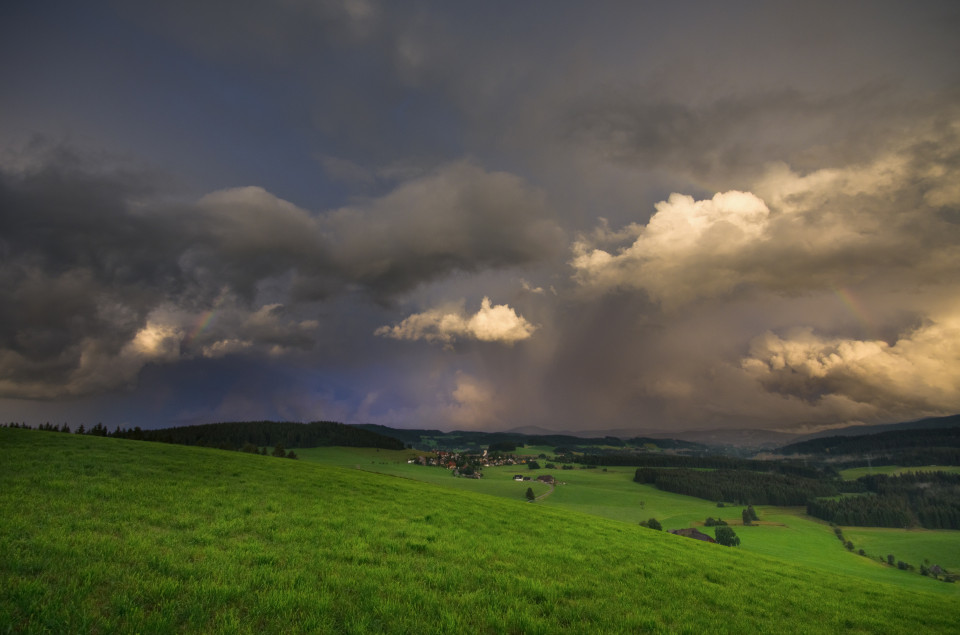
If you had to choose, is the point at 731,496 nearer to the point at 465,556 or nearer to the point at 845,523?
the point at 845,523

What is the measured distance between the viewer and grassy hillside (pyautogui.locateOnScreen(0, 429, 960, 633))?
7.29m

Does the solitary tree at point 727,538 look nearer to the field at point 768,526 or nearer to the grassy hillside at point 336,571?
the field at point 768,526

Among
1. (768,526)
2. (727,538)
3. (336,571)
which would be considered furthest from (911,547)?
(336,571)

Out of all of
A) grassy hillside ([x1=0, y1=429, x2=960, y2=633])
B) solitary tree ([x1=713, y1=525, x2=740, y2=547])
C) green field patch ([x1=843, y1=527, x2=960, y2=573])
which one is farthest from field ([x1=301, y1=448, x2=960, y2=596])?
grassy hillside ([x1=0, y1=429, x2=960, y2=633])

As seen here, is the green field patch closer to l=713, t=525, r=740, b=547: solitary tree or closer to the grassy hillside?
l=713, t=525, r=740, b=547: solitary tree

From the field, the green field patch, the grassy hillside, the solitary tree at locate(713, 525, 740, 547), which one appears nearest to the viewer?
the grassy hillside

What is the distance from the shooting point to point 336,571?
9.74m

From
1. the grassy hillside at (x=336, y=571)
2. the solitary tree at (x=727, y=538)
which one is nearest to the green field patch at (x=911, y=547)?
the solitary tree at (x=727, y=538)

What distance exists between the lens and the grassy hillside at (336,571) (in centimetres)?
729

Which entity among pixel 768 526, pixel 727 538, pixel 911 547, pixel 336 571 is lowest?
pixel 911 547

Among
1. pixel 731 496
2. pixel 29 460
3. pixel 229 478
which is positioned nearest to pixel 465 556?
pixel 229 478

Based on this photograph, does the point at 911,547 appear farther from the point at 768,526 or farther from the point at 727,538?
the point at 727,538

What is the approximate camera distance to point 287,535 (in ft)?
40.3

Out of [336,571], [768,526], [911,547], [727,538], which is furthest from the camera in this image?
[768,526]
